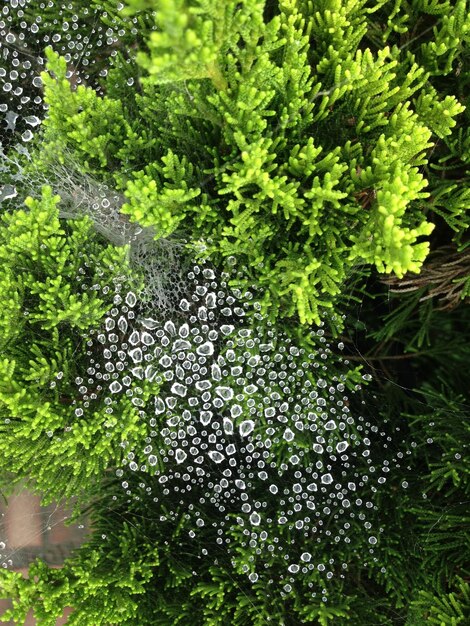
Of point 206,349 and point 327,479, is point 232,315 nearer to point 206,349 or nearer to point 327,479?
point 206,349

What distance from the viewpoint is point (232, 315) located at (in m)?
2.15

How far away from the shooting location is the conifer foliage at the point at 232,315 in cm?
175

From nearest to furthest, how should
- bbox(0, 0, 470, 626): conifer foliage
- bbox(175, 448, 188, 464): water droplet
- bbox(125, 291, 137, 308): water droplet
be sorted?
bbox(0, 0, 470, 626): conifer foliage, bbox(125, 291, 137, 308): water droplet, bbox(175, 448, 188, 464): water droplet

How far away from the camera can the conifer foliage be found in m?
1.75

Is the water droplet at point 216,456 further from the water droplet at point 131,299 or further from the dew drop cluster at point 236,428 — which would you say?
the water droplet at point 131,299

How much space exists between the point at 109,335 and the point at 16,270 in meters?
0.44

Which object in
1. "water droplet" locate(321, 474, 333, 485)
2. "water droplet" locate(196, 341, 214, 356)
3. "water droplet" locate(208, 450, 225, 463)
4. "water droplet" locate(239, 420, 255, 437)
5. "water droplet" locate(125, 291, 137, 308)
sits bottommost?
"water droplet" locate(321, 474, 333, 485)

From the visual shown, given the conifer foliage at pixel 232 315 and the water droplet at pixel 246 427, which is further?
the water droplet at pixel 246 427

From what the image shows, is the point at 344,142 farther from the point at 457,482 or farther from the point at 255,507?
the point at 255,507

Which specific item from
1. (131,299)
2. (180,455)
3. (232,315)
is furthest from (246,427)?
(131,299)

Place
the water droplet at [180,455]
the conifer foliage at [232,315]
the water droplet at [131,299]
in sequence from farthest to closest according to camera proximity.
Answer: the water droplet at [180,455]
the water droplet at [131,299]
the conifer foliage at [232,315]

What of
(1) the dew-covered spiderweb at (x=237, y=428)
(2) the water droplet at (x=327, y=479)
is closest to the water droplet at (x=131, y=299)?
(1) the dew-covered spiderweb at (x=237, y=428)

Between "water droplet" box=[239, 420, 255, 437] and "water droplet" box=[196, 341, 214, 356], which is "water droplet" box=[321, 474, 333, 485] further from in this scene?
"water droplet" box=[196, 341, 214, 356]

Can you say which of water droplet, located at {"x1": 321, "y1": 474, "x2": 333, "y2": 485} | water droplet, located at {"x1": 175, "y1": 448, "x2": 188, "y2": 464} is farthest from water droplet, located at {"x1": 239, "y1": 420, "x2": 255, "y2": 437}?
water droplet, located at {"x1": 321, "y1": 474, "x2": 333, "y2": 485}
